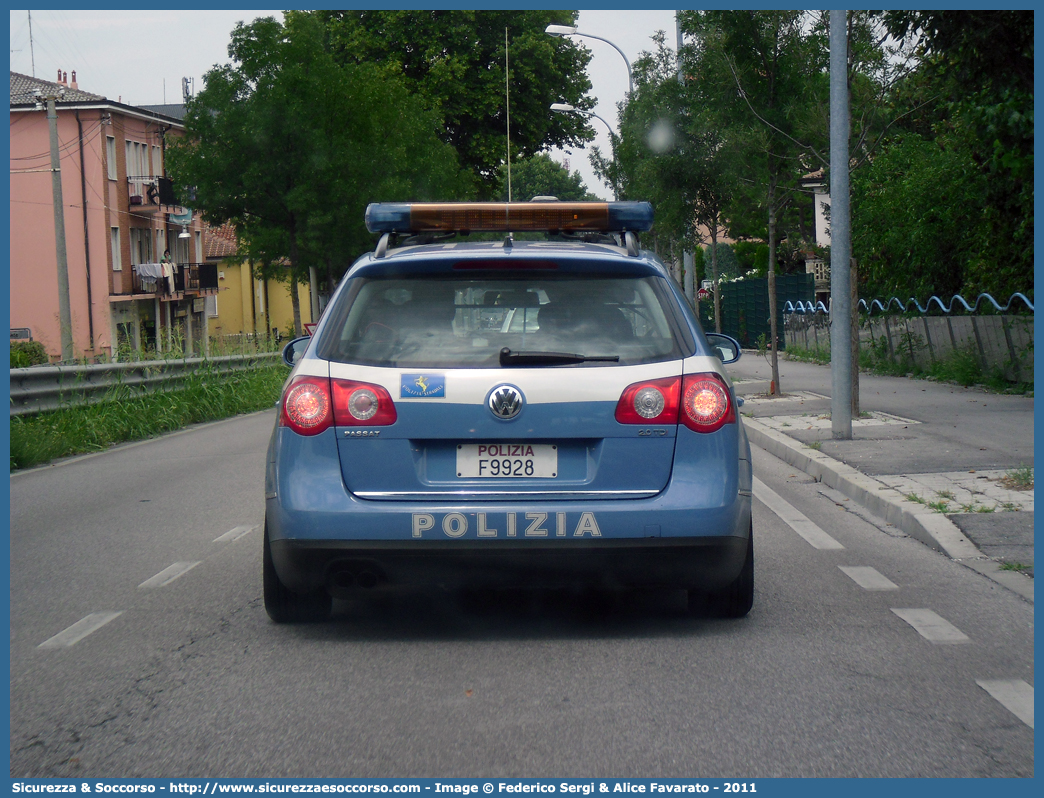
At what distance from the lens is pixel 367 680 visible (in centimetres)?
489

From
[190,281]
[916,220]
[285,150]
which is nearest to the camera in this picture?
[916,220]

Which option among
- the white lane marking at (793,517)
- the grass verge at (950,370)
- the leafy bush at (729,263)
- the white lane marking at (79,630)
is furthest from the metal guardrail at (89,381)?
the leafy bush at (729,263)

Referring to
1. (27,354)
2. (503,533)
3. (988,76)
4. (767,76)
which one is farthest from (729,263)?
(503,533)

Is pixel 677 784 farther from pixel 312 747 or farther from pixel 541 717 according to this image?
pixel 312 747

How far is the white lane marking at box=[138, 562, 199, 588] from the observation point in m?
6.96

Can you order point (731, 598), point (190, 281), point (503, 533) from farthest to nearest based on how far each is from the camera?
point (190, 281) < point (731, 598) < point (503, 533)

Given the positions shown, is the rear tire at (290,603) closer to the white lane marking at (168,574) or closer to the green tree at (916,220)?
the white lane marking at (168,574)

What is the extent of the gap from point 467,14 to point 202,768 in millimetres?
50591

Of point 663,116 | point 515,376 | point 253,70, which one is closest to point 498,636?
point 515,376

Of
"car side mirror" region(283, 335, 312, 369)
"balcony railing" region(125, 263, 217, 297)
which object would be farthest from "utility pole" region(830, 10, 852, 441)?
"balcony railing" region(125, 263, 217, 297)

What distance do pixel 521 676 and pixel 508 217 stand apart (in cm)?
208

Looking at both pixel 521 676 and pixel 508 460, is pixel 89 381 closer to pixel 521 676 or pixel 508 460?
pixel 508 460

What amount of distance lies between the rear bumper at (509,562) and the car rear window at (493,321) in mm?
713

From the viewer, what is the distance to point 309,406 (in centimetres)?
522
